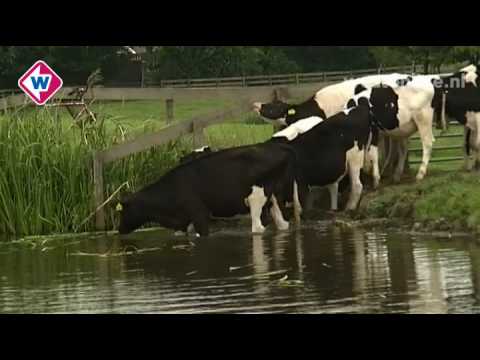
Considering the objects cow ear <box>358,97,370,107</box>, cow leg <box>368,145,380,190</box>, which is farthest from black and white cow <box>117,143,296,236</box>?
cow ear <box>358,97,370,107</box>

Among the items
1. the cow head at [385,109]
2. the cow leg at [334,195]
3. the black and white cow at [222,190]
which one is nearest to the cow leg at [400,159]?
the cow head at [385,109]

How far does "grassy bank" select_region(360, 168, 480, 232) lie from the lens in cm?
1597

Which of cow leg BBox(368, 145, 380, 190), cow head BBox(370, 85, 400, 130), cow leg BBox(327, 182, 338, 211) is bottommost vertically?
cow leg BBox(327, 182, 338, 211)

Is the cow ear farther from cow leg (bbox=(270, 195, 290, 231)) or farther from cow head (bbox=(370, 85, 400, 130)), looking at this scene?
cow leg (bbox=(270, 195, 290, 231))

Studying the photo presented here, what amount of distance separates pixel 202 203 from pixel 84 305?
596cm

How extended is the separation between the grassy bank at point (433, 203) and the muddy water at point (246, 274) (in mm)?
602

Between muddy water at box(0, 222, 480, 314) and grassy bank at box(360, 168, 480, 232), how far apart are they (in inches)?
23.7

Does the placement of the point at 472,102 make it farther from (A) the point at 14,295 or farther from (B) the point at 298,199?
(A) the point at 14,295

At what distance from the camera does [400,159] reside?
66.2ft

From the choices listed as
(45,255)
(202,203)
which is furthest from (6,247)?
(202,203)

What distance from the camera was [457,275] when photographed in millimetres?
12391

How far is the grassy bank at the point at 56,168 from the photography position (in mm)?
18828

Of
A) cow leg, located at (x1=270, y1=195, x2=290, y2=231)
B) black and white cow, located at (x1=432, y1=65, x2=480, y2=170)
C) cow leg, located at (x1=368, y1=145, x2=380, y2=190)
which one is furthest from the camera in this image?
black and white cow, located at (x1=432, y1=65, x2=480, y2=170)

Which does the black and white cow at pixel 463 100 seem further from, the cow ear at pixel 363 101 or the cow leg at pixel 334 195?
the cow leg at pixel 334 195
